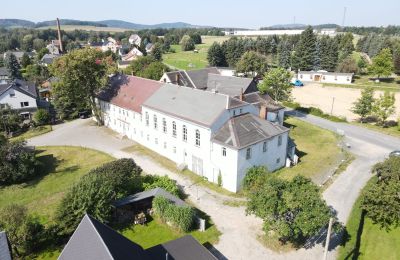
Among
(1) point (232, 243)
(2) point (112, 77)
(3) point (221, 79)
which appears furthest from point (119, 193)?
(3) point (221, 79)

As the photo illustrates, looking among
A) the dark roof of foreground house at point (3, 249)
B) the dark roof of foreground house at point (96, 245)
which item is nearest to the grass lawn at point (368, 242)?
the dark roof of foreground house at point (96, 245)

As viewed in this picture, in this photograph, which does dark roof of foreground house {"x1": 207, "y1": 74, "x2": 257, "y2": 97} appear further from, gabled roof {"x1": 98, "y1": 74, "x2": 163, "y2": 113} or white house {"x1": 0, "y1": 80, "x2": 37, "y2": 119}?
white house {"x1": 0, "y1": 80, "x2": 37, "y2": 119}

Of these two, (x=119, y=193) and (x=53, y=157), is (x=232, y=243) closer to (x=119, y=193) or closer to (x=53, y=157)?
(x=119, y=193)

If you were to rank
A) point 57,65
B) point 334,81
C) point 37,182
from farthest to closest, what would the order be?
point 334,81, point 57,65, point 37,182

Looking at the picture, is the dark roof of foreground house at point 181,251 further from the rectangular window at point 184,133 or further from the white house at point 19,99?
the white house at point 19,99

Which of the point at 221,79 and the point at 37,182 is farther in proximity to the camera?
the point at 221,79

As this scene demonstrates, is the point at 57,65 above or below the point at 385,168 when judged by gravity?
above
